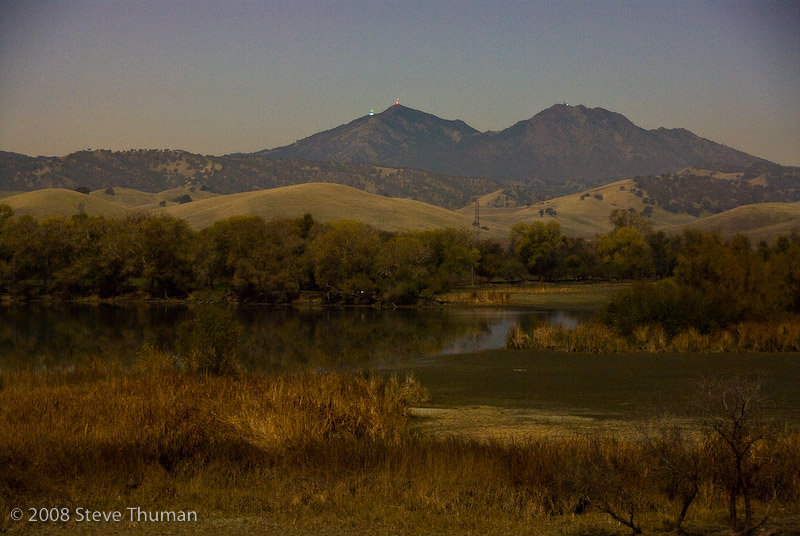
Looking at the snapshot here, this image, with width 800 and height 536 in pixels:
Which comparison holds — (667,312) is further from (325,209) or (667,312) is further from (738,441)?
(325,209)

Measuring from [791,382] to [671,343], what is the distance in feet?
26.8

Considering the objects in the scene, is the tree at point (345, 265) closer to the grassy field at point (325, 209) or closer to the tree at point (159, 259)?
the tree at point (159, 259)

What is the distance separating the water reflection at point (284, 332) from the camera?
29.0 meters

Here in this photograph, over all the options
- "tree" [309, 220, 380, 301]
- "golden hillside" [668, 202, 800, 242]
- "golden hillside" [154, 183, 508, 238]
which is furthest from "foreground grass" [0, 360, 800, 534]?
"golden hillside" [668, 202, 800, 242]

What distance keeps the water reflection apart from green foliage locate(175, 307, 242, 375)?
5593 mm

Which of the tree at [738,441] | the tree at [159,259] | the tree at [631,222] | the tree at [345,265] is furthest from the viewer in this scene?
the tree at [631,222]

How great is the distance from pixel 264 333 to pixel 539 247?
55.4m

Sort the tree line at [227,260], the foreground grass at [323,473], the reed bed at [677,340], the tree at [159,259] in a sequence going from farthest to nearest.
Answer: the tree at [159,259] → the tree line at [227,260] → the reed bed at [677,340] → the foreground grass at [323,473]

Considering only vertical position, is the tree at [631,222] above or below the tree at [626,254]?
above

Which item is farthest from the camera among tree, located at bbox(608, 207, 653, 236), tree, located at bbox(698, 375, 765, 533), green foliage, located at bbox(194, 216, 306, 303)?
tree, located at bbox(608, 207, 653, 236)

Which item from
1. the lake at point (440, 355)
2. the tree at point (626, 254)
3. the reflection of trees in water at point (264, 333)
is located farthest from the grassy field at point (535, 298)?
the tree at point (626, 254)

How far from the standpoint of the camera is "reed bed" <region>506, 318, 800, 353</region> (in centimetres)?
2669

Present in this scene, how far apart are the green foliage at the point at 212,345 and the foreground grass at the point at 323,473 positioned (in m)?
4.90

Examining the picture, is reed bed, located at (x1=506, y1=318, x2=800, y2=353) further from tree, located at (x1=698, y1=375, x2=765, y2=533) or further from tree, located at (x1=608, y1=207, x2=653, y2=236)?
tree, located at (x1=608, y1=207, x2=653, y2=236)
